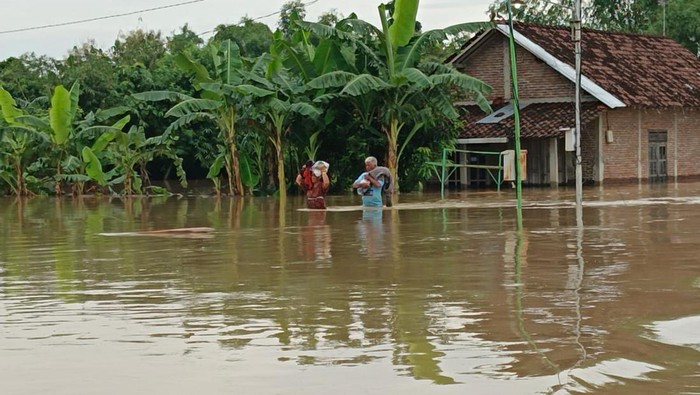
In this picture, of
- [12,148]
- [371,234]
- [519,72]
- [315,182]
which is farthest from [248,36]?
[371,234]

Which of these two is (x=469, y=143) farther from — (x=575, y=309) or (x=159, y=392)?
(x=159, y=392)

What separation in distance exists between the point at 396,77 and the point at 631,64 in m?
13.6

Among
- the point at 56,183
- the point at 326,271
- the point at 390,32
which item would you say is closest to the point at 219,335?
the point at 326,271

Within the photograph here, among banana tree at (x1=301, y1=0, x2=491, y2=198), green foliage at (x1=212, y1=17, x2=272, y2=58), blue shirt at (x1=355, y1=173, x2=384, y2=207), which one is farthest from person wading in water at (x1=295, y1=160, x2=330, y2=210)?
green foliage at (x1=212, y1=17, x2=272, y2=58)

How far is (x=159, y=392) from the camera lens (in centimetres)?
693

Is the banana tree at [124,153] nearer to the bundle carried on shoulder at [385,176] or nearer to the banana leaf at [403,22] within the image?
the banana leaf at [403,22]

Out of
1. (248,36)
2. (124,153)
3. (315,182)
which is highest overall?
(248,36)

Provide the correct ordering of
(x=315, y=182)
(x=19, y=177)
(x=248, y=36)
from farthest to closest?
1. (x=248, y=36)
2. (x=19, y=177)
3. (x=315, y=182)

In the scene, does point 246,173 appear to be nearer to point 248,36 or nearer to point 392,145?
point 392,145

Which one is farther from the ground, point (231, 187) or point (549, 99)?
point (549, 99)

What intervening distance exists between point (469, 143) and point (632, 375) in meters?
32.9

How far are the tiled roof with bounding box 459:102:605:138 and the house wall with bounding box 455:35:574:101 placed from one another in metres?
0.41

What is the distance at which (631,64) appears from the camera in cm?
4216

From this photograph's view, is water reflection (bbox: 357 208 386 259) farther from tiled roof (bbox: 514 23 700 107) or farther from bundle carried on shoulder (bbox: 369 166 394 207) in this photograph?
tiled roof (bbox: 514 23 700 107)
